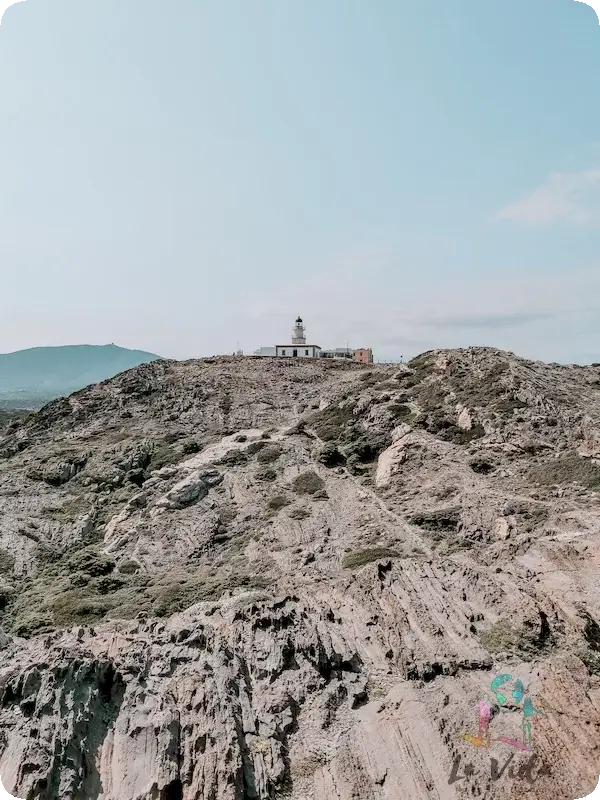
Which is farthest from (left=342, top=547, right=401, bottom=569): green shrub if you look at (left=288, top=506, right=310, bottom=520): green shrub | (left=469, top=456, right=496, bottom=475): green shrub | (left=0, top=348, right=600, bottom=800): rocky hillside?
(left=469, top=456, right=496, bottom=475): green shrub

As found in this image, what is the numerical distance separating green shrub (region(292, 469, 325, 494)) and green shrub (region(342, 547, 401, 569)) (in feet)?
28.1

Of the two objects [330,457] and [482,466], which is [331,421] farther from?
[482,466]

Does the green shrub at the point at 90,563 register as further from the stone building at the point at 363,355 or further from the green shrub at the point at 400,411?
the stone building at the point at 363,355

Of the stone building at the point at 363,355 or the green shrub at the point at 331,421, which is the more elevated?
the stone building at the point at 363,355

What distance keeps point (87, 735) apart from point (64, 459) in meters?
30.1

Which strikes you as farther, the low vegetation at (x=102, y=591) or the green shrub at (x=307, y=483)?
the green shrub at (x=307, y=483)

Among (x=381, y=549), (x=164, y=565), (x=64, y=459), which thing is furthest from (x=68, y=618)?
(x=64, y=459)

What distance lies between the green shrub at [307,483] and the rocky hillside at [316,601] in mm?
230

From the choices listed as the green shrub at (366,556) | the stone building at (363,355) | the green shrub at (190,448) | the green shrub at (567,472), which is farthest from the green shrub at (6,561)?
the stone building at (363,355)

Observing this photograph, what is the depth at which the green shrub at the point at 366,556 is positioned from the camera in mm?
22188

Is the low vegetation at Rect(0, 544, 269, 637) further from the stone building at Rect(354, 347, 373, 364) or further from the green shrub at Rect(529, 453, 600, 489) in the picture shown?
the stone building at Rect(354, 347, 373, 364)

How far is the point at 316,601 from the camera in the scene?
62.2ft

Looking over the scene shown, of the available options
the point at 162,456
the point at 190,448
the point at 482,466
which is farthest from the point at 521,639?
the point at 162,456

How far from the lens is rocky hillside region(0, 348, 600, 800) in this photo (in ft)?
40.9
